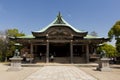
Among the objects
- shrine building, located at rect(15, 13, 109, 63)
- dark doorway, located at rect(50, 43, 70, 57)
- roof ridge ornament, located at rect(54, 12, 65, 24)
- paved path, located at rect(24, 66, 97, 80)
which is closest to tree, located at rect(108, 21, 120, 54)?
shrine building, located at rect(15, 13, 109, 63)

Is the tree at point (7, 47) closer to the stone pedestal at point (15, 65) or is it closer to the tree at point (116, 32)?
the tree at point (116, 32)

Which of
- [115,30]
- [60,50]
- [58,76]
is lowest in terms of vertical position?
[58,76]

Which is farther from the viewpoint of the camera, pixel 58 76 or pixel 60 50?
pixel 60 50

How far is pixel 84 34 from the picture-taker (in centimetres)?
2897

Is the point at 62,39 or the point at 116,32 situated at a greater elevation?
the point at 116,32

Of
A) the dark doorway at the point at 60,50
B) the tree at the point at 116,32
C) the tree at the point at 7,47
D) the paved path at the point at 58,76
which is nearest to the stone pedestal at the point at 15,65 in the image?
the paved path at the point at 58,76

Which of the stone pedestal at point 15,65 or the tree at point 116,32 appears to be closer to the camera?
the stone pedestal at point 15,65

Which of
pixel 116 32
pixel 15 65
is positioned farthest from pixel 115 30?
pixel 15 65

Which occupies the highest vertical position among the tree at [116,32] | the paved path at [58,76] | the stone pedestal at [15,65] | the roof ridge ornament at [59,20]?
the roof ridge ornament at [59,20]

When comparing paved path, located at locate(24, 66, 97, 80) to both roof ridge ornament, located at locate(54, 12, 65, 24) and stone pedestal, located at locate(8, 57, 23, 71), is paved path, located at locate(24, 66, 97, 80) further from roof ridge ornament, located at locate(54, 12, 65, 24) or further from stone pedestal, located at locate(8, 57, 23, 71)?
roof ridge ornament, located at locate(54, 12, 65, 24)

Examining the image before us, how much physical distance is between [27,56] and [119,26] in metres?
16.6

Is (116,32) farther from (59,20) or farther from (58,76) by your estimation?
(58,76)

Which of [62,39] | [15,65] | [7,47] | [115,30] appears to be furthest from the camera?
[7,47]

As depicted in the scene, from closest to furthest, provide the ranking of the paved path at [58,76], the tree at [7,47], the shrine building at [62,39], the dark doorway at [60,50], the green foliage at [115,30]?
the paved path at [58,76] → the shrine building at [62,39] → the dark doorway at [60,50] → the green foliage at [115,30] → the tree at [7,47]
